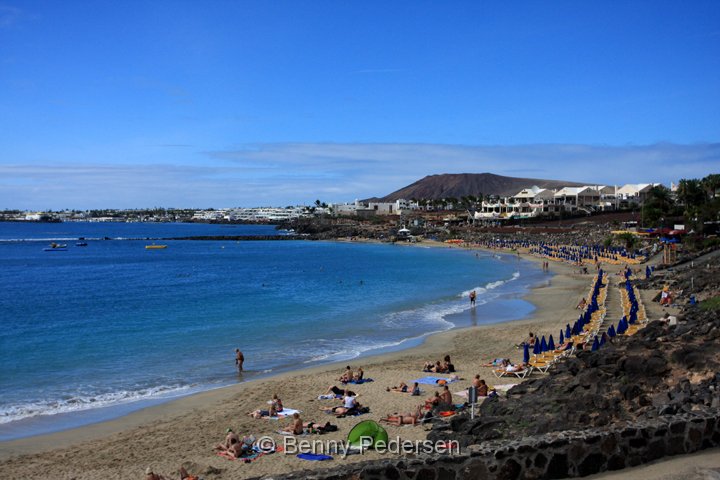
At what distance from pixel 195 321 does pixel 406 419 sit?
1895 cm

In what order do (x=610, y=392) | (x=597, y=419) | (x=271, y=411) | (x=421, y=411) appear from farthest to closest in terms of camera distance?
(x=271, y=411) < (x=421, y=411) < (x=610, y=392) < (x=597, y=419)

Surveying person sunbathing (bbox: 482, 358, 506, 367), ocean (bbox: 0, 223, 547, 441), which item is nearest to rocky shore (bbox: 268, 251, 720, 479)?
person sunbathing (bbox: 482, 358, 506, 367)

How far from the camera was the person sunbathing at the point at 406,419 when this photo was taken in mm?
13074

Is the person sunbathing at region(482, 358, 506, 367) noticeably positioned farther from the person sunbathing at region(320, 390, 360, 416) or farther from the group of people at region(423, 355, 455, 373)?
the person sunbathing at region(320, 390, 360, 416)

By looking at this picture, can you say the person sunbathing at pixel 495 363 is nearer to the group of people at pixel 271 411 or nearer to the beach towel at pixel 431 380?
the beach towel at pixel 431 380

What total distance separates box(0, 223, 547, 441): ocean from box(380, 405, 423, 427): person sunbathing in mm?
6657

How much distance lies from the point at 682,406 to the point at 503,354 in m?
11.9

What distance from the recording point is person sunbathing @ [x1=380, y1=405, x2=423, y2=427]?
13074mm

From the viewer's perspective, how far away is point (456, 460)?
6875 mm

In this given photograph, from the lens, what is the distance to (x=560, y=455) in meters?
7.17

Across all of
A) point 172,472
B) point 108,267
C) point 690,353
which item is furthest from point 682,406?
point 108,267

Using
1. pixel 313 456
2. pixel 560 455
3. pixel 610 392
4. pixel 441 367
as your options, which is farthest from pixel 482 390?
pixel 560 455

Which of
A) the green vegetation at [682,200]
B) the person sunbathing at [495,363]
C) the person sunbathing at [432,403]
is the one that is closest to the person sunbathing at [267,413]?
the person sunbathing at [432,403]

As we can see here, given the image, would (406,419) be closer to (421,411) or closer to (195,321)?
(421,411)
